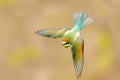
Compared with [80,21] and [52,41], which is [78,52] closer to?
[80,21]

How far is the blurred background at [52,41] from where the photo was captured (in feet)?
5.48

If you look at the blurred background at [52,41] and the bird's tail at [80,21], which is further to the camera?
the blurred background at [52,41]

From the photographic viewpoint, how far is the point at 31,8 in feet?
6.27

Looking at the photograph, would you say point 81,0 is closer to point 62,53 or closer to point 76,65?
point 62,53

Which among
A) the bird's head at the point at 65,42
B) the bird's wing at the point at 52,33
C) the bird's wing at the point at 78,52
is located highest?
the bird's wing at the point at 52,33

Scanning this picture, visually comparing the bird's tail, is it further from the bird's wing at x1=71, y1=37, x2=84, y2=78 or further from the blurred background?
the blurred background

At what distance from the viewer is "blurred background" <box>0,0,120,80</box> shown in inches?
65.7

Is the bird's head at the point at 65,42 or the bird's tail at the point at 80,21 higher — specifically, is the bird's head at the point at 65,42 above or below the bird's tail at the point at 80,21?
below

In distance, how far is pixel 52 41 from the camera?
1781 millimetres

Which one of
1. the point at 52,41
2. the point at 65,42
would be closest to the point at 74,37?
the point at 65,42

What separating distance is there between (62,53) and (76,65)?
1125mm

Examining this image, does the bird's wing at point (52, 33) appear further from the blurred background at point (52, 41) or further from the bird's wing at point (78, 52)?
the blurred background at point (52, 41)

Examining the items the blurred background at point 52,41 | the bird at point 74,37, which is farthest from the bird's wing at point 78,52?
the blurred background at point 52,41

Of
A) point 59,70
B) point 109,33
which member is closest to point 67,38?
point 59,70
